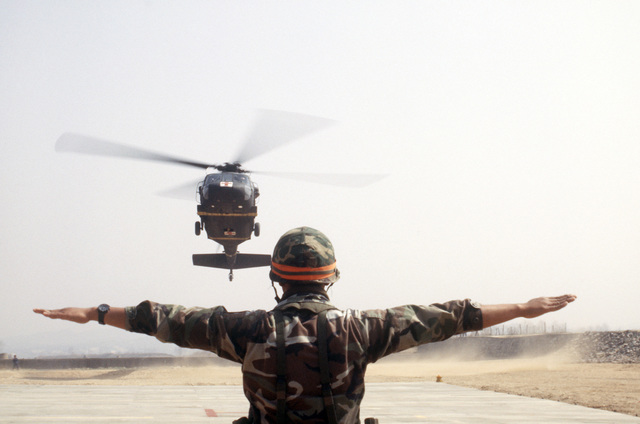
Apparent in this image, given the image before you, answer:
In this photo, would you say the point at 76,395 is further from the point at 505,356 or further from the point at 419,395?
the point at 505,356

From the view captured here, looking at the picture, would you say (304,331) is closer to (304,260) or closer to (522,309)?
(304,260)

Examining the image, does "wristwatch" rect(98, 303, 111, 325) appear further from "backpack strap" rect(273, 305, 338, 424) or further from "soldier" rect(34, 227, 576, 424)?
"backpack strap" rect(273, 305, 338, 424)

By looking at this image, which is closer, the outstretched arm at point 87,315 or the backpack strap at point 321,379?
the backpack strap at point 321,379

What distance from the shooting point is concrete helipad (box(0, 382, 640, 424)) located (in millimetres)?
11969

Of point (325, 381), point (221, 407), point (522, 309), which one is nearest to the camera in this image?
point (325, 381)

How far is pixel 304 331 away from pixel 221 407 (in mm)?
11766

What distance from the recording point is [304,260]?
134 inches

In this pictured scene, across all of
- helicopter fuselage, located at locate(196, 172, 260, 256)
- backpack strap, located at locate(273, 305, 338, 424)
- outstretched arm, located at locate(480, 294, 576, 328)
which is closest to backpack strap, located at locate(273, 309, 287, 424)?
backpack strap, located at locate(273, 305, 338, 424)

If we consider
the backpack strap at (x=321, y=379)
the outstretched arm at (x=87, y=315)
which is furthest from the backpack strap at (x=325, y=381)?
the outstretched arm at (x=87, y=315)

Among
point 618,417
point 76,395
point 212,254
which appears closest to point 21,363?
point 212,254

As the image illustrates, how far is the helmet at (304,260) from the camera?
3.39 m

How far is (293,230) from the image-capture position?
11.7 feet

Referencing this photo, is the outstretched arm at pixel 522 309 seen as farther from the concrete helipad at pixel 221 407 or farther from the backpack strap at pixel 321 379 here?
the concrete helipad at pixel 221 407

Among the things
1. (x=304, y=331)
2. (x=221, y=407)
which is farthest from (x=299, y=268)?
(x=221, y=407)
